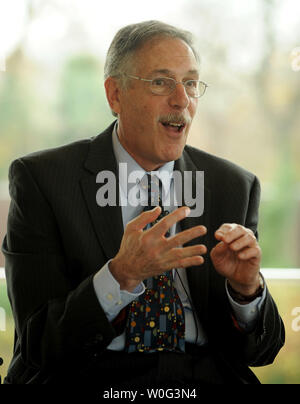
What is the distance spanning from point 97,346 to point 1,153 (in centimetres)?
151

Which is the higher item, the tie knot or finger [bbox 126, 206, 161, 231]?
the tie knot

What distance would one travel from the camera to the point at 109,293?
4.56ft

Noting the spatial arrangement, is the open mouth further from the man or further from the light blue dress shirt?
the light blue dress shirt

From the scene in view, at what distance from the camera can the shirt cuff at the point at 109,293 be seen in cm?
138

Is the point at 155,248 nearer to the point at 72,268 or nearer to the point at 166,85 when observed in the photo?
the point at 72,268

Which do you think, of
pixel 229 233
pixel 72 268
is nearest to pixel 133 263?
pixel 229 233

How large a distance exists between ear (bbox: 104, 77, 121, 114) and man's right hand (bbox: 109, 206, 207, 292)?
660 millimetres

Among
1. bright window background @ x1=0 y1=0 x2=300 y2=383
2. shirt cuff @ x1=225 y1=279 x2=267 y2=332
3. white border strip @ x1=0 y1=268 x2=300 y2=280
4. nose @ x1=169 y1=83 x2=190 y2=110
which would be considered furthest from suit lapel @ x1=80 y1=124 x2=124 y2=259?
white border strip @ x1=0 y1=268 x2=300 y2=280

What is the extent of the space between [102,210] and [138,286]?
291 millimetres

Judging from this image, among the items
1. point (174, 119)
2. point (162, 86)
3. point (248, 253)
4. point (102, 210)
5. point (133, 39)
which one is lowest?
point (248, 253)

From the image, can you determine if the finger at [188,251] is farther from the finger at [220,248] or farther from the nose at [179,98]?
the nose at [179,98]

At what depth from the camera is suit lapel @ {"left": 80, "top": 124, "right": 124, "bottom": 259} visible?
5.23 feet

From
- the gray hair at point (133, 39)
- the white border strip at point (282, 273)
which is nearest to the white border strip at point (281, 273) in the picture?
the white border strip at point (282, 273)

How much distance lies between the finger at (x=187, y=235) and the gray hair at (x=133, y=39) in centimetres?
70
